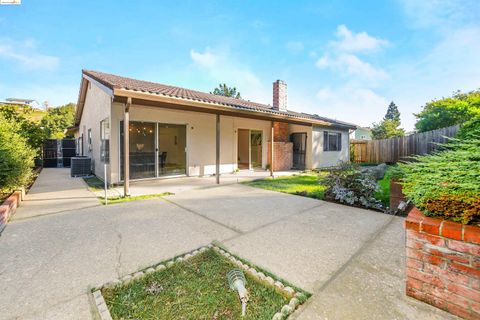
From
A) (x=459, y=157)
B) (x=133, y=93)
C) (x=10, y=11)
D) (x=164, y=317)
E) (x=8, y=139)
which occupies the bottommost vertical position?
(x=164, y=317)

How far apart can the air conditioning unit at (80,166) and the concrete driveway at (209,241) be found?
215 inches

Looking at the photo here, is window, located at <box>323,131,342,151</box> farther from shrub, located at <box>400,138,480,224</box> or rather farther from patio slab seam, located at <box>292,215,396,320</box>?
shrub, located at <box>400,138,480,224</box>

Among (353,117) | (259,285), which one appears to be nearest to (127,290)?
(259,285)

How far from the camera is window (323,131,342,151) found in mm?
12977

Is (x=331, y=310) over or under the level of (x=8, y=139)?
under

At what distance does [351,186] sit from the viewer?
5.09 m

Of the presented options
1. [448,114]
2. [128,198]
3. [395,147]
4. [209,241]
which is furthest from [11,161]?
[448,114]

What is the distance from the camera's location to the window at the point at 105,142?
7.23 metres

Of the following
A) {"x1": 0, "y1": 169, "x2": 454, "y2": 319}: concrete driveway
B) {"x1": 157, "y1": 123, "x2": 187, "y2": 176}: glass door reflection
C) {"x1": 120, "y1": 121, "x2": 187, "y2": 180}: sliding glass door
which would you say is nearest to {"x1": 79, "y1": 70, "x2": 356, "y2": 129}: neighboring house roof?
{"x1": 120, "y1": 121, "x2": 187, "y2": 180}: sliding glass door

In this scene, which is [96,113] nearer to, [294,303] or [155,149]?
[155,149]

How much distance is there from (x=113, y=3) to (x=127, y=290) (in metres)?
9.96

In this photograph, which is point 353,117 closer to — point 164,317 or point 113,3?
point 113,3

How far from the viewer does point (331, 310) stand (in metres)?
1.66

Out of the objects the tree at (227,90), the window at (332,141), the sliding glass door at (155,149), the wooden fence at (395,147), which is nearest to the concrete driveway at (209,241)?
the sliding glass door at (155,149)
